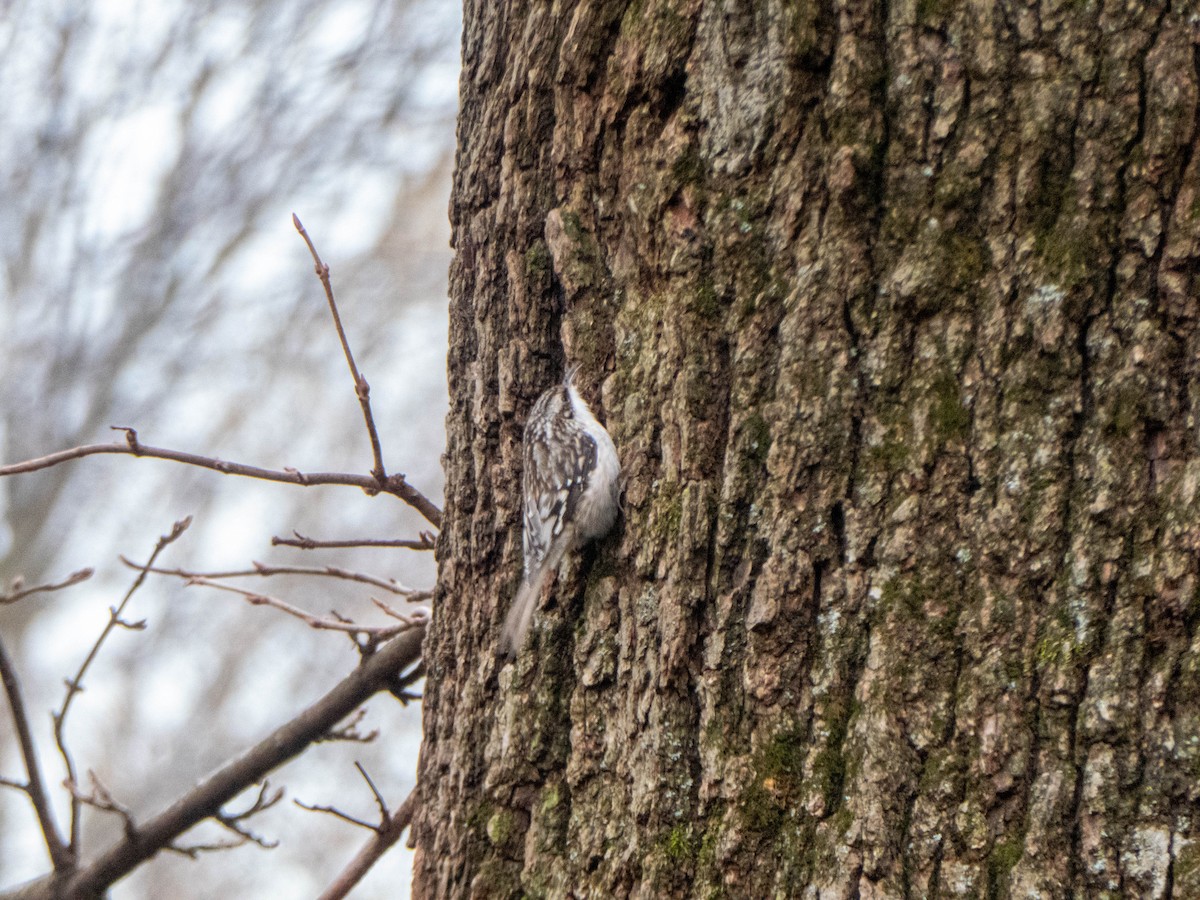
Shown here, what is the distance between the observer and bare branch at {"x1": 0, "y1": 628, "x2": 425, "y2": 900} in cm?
231

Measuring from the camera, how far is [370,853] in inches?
87.2

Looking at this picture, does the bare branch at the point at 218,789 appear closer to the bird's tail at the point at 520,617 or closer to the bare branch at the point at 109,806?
the bare branch at the point at 109,806

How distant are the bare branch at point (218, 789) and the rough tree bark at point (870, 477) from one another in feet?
1.97

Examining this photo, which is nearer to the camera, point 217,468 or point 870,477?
point 870,477

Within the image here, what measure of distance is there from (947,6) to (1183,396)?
22.7 inches

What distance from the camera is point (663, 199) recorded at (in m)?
1.64

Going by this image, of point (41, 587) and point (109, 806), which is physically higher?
point (41, 587)

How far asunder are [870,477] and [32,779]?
1.75 m

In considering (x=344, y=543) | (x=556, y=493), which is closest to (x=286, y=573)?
(x=344, y=543)

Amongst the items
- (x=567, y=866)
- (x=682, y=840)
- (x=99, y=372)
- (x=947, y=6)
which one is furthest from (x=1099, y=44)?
(x=99, y=372)

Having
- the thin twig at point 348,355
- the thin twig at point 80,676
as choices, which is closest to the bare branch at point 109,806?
the thin twig at point 80,676

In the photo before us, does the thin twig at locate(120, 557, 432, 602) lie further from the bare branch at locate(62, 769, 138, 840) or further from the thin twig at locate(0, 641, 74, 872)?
the bare branch at locate(62, 769, 138, 840)

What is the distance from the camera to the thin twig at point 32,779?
2039mm

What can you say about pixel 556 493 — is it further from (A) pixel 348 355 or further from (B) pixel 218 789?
(B) pixel 218 789
